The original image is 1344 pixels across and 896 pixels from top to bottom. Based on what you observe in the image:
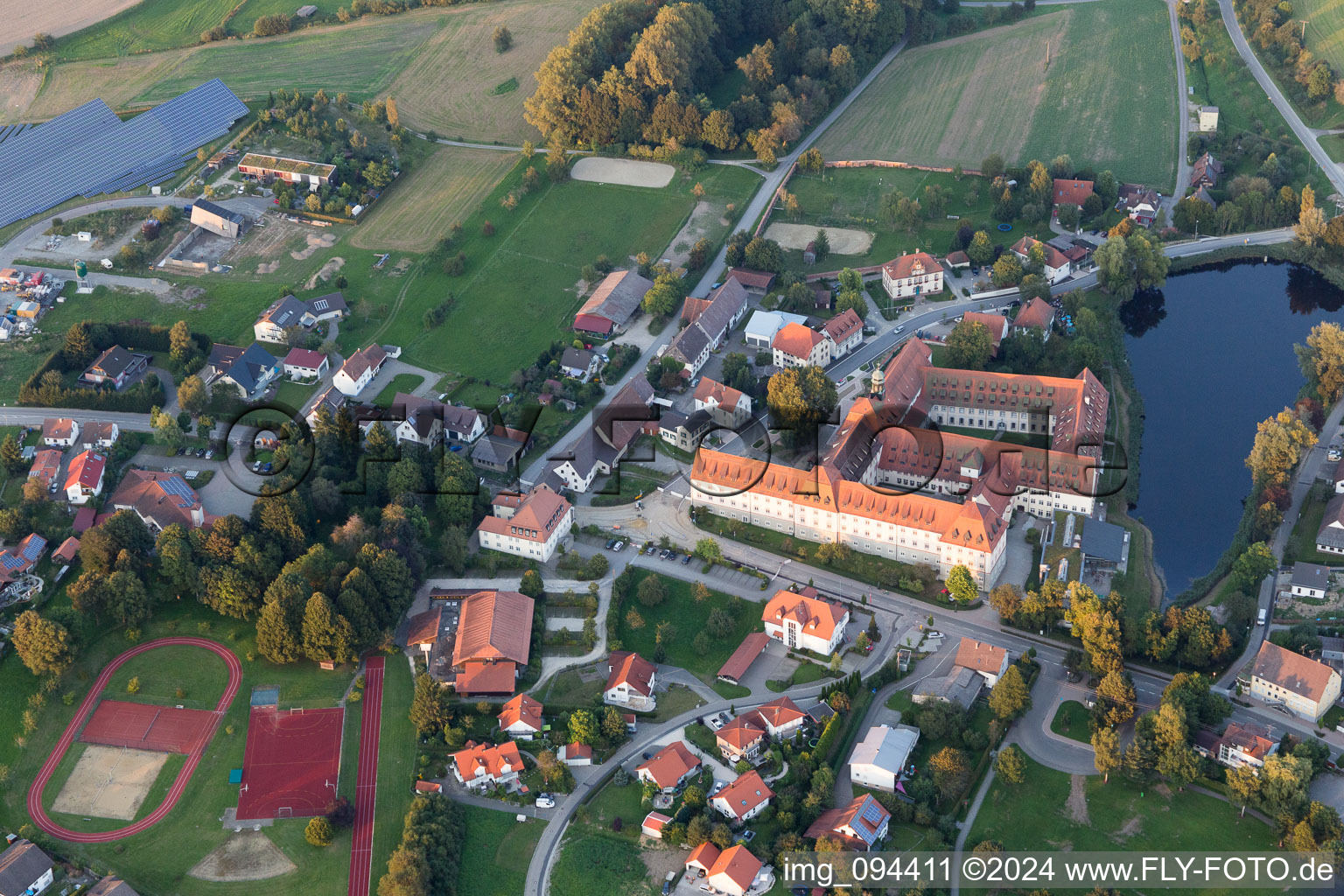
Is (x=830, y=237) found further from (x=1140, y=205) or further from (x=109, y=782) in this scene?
(x=109, y=782)

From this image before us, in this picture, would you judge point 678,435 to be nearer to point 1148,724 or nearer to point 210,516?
point 210,516

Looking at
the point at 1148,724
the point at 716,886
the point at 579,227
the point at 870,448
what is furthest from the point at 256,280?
the point at 1148,724

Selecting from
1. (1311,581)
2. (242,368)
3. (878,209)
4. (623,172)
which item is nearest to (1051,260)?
(878,209)

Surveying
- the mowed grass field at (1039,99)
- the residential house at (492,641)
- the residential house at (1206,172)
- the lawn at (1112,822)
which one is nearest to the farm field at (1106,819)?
the lawn at (1112,822)

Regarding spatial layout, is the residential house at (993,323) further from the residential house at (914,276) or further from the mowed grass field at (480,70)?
the mowed grass field at (480,70)

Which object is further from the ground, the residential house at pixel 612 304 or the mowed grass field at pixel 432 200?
the mowed grass field at pixel 432 200

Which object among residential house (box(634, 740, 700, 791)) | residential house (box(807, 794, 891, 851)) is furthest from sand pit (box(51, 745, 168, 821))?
residential house (box(807, 794, 891, 851))

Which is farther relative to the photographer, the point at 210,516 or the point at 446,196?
the point at 446,196

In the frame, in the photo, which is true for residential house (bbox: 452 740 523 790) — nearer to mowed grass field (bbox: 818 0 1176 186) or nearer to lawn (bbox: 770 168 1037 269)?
lawn (bbox: 770 168 1037 269)
